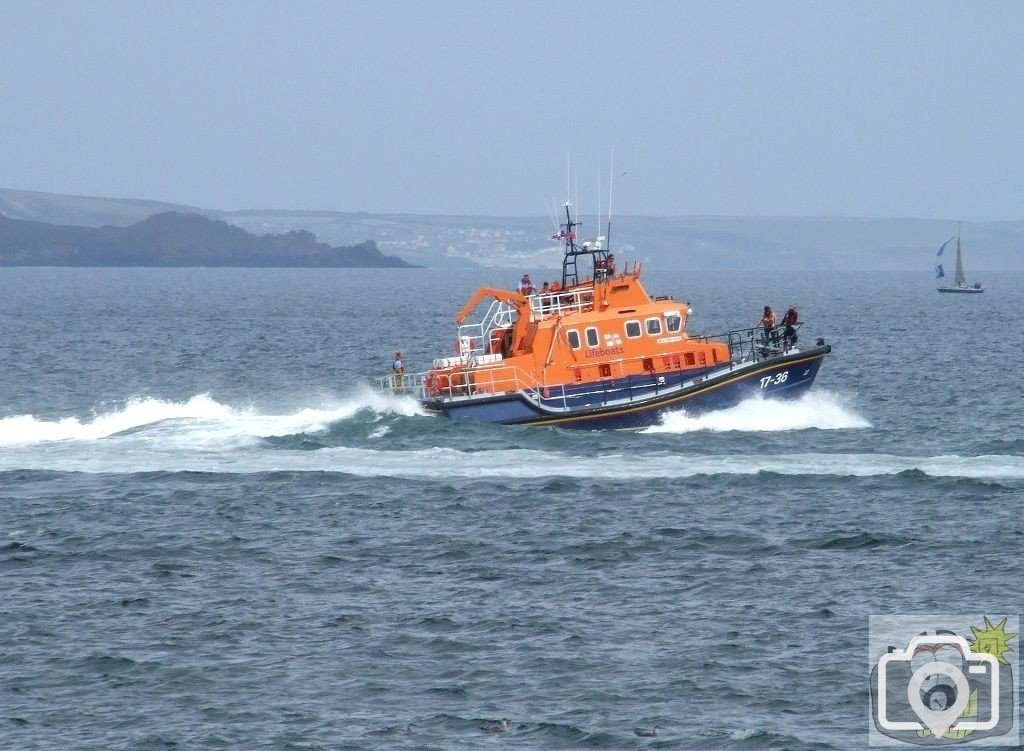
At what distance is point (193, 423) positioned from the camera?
35.7 metres

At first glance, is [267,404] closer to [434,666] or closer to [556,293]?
[556,293]

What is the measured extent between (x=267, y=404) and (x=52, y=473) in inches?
527

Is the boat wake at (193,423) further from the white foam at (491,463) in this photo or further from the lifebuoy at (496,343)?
the lifebuoy at (496,343)

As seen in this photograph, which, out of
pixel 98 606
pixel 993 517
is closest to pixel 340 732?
pixel 98 606

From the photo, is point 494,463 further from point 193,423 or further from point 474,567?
point 193,423

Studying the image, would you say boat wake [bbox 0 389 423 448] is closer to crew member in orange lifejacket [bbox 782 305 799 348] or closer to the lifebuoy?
the lifebuoy

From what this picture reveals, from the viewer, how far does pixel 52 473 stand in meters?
30.6

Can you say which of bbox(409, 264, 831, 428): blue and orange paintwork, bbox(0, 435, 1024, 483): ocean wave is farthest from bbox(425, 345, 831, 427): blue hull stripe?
bbox(0, 435, 1024, 483): ocean wave

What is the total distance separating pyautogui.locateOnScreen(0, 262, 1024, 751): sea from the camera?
17469mm

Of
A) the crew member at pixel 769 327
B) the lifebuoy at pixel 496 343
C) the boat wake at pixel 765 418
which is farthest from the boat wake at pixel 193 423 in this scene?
the crew member at pixel 769 327

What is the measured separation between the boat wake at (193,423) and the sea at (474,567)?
0.12 meters

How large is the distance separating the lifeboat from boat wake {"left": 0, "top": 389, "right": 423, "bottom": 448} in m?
1.43

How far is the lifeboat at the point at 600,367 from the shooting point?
35.2 m

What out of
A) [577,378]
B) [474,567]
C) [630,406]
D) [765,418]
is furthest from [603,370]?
[474,567]
